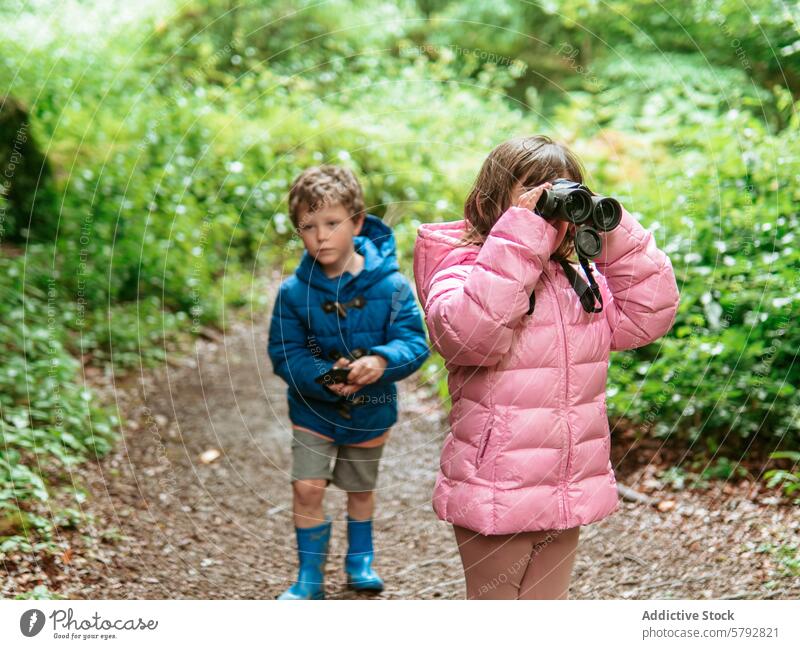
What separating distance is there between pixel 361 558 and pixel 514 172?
1887mm

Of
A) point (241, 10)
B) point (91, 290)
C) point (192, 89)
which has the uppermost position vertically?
point (241, 10)

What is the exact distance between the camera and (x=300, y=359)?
330 cm

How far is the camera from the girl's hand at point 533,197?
227 centimetres

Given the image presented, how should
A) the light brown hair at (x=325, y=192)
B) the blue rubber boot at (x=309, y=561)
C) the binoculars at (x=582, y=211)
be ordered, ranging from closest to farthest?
the binoculars at (x=582, y=211)
the light brown hair at (x=325, y=192)
the blue rubber boot at (x=309, y=561)

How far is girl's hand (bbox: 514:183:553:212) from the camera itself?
7.43ft

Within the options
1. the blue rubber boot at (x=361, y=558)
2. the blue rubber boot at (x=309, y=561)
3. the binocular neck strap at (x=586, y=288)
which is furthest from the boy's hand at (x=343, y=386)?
the binocular neck strap at (x=586, y=288)

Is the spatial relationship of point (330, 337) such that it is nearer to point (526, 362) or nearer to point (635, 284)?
point (526, 362)

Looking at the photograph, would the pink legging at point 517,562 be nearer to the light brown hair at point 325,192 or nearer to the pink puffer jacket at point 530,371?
the pink puffer jacket at point 530,371

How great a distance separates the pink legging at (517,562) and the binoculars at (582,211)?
0.79 metres

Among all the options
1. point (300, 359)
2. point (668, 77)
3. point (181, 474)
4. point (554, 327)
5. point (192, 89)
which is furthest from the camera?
point (192, 89)

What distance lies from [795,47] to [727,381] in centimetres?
182
